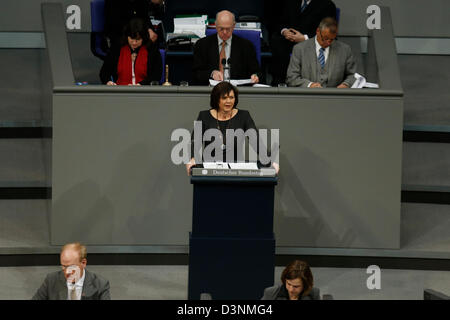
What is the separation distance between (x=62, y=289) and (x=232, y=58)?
10.7ft

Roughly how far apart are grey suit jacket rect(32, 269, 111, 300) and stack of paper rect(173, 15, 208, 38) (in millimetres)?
4040

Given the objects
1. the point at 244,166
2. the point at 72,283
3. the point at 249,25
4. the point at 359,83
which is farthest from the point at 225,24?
the point at 72,283

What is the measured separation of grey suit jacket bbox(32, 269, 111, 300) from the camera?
18.7 ft

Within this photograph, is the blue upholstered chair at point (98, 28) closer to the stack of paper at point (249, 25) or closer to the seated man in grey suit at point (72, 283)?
the stack of paper at point (249, 25)

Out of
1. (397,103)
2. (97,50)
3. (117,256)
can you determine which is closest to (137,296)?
(117,256)

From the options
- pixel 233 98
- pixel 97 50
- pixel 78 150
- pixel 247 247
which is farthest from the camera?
pixel 97 50

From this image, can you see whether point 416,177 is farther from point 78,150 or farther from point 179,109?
point 78,150

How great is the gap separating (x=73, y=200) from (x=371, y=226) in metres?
2.28

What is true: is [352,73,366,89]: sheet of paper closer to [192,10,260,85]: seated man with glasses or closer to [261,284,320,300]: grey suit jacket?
[192,10,260,85]: seated man with glasses

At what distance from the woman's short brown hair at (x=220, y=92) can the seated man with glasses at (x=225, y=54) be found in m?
1.25

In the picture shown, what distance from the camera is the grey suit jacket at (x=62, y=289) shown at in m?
5.70

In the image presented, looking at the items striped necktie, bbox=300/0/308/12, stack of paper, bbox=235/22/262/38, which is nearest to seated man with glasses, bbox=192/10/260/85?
stack of paper, bbox=235/22/262/38

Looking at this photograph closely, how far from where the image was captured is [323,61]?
323 inches
